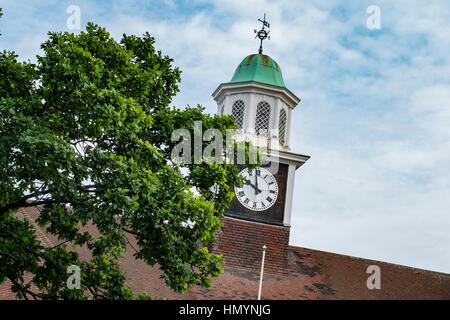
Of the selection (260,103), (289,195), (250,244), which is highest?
(260,103)

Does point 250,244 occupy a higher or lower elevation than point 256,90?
lower

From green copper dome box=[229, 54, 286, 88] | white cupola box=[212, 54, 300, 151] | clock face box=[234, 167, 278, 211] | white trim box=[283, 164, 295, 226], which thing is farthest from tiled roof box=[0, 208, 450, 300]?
green copper dome box=[229, 54, 286, 88]

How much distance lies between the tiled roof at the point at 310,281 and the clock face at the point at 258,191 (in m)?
2.61

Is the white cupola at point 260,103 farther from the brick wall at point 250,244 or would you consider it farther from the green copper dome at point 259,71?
the brick wall at point 250,244

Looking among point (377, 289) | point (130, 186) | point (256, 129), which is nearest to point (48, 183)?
point (130, 186)

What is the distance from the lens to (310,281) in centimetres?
2567

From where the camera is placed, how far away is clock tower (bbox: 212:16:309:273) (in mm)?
24922

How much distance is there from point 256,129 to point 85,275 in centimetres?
1446

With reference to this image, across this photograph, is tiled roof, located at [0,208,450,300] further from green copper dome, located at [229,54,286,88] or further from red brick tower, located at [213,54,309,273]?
green copper dome, located at [229,54,286,88]

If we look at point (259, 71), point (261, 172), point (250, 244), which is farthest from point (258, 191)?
point (259, 71)

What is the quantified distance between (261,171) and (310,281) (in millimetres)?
4700

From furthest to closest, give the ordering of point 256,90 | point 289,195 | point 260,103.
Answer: point 260,103
point 256,90
point 289,195

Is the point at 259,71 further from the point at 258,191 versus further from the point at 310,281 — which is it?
the point at 310,281

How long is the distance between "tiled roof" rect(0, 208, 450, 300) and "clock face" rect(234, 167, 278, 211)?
261cm
